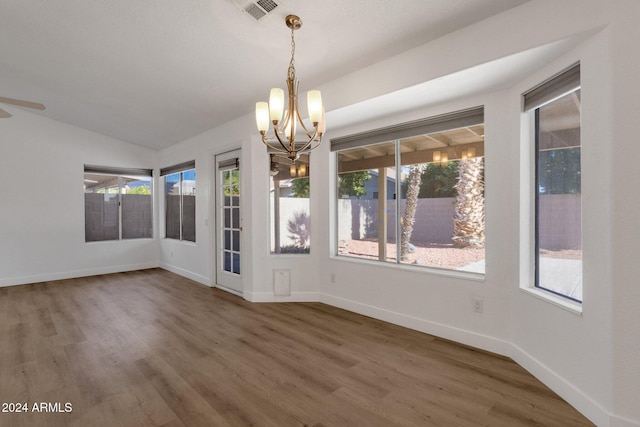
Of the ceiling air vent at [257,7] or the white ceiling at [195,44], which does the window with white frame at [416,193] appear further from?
the ceiling air vent at [257,7]

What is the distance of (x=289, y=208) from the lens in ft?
13.9

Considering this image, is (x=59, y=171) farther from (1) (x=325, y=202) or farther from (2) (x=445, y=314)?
(2) (x=445, y=314)

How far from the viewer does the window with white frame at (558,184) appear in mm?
2115

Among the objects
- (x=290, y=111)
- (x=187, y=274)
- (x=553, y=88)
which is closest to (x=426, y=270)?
(x=553, y=88)

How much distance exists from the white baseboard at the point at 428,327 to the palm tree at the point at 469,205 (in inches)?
33.6

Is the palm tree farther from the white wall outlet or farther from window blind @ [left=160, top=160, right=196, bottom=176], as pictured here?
window blind @ [left=160, top=160, right=196, bottom=176]

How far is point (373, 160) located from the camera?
12.2ft

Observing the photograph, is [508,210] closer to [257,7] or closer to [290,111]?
[290,111]

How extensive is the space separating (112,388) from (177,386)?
0.46 m

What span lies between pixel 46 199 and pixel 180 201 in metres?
2.22

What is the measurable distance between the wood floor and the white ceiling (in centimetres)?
271

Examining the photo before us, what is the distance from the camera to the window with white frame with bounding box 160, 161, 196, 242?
5809mm

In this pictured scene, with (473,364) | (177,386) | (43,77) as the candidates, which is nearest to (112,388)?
(177,386)

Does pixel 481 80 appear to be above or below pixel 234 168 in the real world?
above
